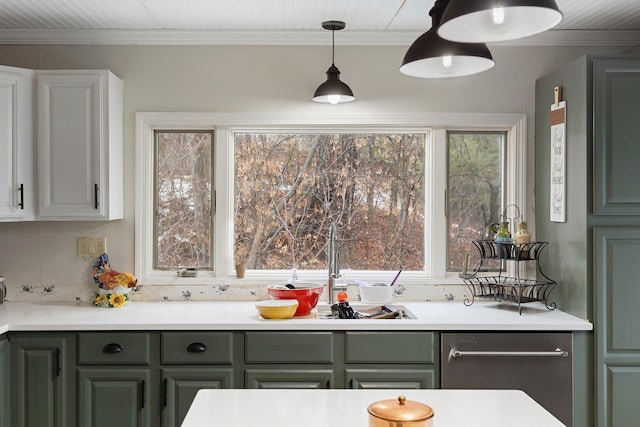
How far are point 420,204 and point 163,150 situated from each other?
1494mm

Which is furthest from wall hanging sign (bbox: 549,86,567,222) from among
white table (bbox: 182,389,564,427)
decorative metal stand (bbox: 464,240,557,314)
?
white table (bbox: 182,389,564,427)

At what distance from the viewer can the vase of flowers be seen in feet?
11.0

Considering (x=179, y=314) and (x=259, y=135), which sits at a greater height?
(x=259, y=135)

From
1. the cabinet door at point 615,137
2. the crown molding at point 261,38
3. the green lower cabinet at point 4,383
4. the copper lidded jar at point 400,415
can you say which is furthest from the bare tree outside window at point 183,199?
the copper lidded jar at point 400,415

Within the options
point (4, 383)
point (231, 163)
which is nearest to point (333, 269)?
point (231, 163)

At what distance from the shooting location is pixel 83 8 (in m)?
3.11

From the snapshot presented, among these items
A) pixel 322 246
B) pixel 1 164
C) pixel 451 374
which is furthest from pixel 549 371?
pixel 1 164

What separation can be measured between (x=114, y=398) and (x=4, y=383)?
49cm

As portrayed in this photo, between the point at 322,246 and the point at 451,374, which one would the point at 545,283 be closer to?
the point at 451,374

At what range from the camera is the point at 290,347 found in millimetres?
2953

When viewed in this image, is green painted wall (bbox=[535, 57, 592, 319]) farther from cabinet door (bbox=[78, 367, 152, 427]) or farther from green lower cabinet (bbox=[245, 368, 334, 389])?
cabinet door (bbox=[78, 367, 152, 427])

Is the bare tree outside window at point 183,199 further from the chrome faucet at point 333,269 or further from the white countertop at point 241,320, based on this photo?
the chrome faucet at point 333,269

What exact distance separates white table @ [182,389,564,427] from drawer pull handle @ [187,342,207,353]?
3.45 feet

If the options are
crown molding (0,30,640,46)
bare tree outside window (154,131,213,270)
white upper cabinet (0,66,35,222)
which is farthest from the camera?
bare tree outside window (154,131,213,270)
